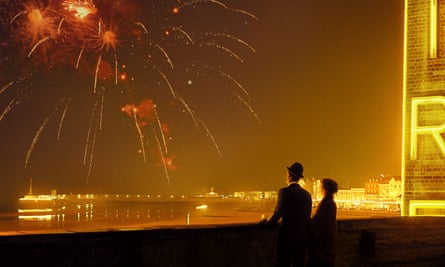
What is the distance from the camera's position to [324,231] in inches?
260

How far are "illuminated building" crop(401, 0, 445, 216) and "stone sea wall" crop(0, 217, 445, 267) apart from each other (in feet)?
12.4

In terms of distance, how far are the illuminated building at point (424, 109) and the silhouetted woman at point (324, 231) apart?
8.55 meters

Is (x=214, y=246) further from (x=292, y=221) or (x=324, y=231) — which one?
(x=324, y=231)

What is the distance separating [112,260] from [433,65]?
1087cm

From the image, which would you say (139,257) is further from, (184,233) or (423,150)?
(423,150)

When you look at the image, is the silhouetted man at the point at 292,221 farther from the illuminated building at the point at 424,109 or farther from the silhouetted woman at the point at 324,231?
the illuminated building at the point at 424,109

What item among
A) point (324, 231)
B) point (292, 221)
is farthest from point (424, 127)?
point (292, 221)

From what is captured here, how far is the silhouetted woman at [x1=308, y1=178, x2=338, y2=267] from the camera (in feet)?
21.6

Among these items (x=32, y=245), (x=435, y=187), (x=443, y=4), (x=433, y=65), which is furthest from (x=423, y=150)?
(x=32, y=245)

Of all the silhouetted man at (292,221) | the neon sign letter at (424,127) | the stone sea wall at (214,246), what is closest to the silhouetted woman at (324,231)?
the silhouetted man at (292,221)

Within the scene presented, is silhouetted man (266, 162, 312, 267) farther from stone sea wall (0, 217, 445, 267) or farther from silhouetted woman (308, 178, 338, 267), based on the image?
stone sea wall (0, 217, 445, 267)

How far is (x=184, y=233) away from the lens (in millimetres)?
7059

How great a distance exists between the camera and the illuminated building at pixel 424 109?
1441 cm

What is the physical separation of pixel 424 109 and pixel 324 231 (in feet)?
30.1
